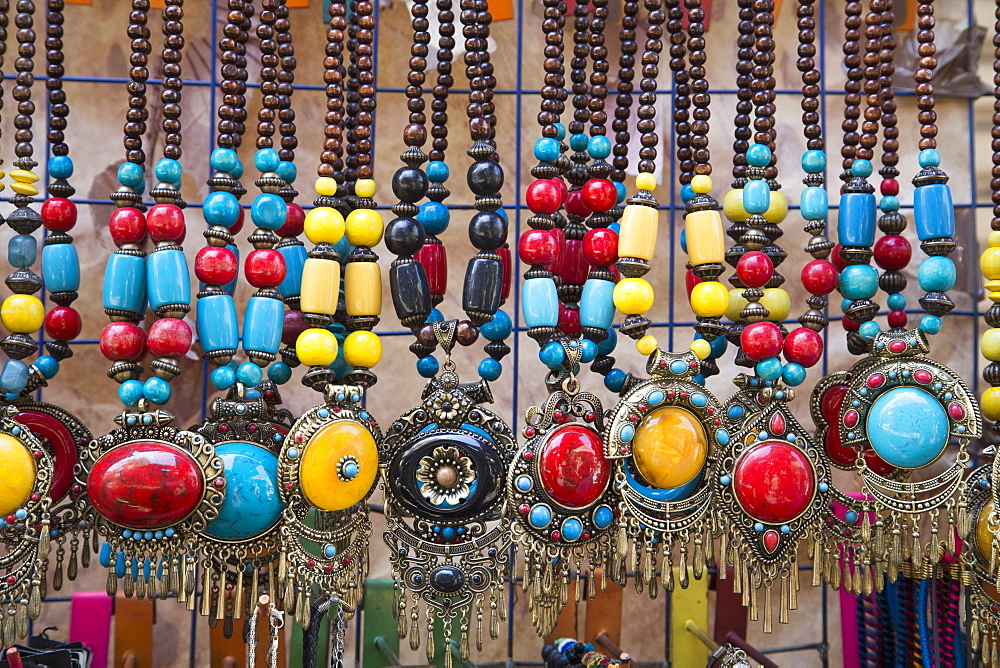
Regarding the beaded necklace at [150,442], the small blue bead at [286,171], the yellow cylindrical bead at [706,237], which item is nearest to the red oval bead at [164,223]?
the beaded necklace at [150,442]

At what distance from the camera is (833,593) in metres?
0.98

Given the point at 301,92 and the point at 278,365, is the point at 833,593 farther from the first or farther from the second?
the point at 301,92

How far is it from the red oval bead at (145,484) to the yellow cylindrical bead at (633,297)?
0.36 m

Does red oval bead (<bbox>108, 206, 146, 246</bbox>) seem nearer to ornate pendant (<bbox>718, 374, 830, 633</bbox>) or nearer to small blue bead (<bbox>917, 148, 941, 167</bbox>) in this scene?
ornate pendant (<bbox>718, 374, 830, 633</bbox>)

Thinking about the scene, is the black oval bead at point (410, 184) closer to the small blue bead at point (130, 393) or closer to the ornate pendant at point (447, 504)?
the ornate pendant at point (447, 504)

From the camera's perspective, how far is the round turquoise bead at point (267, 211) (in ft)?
2.34

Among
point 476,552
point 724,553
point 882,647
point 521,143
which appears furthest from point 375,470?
point 882,647

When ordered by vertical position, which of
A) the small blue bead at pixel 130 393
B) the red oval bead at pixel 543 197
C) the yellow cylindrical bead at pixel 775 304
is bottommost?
the small blue bead at pixel 130 393

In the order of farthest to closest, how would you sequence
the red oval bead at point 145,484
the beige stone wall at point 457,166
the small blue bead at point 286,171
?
the beige stone wall at point 457,166
the small blue bead at point 286,171
the red oval bead at point 145,484

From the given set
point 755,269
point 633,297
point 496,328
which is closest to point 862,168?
point 755,269

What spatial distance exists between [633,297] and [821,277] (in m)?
A: 0.18

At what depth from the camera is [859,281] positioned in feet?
2.52

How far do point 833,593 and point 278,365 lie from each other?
0.66 m

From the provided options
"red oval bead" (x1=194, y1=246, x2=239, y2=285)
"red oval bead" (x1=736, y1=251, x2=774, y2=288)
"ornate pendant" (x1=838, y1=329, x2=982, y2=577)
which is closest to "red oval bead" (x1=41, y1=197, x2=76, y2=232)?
"red oval bead" (x1=194, y1=246, x2=239, y2=285)
